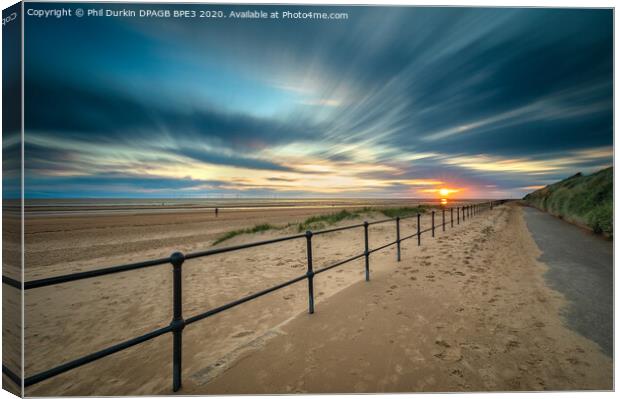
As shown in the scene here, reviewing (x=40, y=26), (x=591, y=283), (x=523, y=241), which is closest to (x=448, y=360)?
(x=591, y=283)

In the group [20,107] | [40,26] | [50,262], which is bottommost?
[50,262]

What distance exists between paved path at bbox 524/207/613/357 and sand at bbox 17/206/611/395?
0.67 feet

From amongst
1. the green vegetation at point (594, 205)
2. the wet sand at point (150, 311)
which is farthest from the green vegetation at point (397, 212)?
the wet sand at point (150, 311)

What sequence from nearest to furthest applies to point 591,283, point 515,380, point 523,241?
point 515,380, point 591,283, point 523,241

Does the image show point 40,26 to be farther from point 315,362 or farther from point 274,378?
point 315,362

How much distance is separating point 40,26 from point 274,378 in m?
3.71

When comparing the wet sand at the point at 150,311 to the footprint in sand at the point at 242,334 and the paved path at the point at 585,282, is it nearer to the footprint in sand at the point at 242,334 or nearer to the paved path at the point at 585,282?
the footprint in sand at the point at 242,334

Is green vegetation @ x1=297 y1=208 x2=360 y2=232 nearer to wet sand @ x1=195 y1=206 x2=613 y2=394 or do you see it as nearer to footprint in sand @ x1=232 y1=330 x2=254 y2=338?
wet sand @ x1=195 y1=206 x2=613 y2=394

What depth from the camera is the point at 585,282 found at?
4590 millimetres

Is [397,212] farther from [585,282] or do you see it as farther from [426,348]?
[426,348]

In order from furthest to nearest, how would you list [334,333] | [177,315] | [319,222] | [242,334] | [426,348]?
[319,222]
[242,334]
[334,333]
[426,348]
[177,315]

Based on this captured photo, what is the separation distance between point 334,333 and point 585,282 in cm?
461

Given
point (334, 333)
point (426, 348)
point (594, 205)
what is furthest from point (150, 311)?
point (594, 205)

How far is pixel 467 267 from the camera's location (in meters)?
5.61
